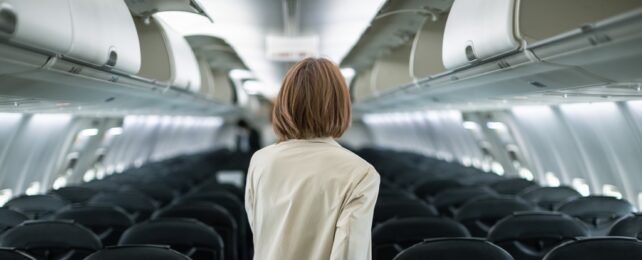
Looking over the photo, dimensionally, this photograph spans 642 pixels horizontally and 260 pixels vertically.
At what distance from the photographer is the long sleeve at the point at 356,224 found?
320 centimetres

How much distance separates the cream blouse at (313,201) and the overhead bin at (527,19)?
1.80 metres

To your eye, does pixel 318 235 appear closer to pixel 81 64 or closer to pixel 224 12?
pixel 81 64

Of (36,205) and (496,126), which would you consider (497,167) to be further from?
(36,205)

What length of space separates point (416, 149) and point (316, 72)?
2943 cm

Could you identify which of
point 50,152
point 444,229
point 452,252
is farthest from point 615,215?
point 50,152

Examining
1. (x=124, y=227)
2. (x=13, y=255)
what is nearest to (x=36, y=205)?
(x=124, y=227)

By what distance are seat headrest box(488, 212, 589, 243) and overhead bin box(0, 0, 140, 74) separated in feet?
10.2

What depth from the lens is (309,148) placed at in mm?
3398

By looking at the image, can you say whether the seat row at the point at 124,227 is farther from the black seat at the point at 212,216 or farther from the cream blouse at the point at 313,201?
the cream blouse at the point at 313,201

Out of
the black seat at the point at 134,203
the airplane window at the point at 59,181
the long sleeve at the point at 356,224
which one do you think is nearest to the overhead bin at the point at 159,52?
the black seat at the point at 134,203

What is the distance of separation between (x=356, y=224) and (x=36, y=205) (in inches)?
222

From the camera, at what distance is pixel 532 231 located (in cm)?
562

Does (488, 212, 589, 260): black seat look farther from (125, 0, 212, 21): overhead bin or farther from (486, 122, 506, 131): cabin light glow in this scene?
(486, 122, 506, 131): cabin light glow

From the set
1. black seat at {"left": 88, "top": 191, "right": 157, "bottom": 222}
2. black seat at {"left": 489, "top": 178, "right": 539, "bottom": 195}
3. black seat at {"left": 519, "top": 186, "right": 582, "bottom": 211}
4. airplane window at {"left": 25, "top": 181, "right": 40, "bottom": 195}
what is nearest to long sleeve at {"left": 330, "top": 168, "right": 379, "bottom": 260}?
black seat at {"left": 88, "top": 191, "right": 157, "bottom": 222}
